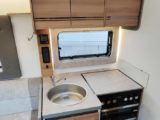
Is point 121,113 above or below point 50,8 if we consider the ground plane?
below

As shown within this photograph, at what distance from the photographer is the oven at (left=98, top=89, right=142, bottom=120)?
5.04 feet

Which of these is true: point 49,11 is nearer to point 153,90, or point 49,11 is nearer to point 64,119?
point 64,119

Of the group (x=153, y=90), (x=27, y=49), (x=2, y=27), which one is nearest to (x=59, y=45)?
(x=27, y=49)

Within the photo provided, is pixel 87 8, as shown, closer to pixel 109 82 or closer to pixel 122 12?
pixel 122 12

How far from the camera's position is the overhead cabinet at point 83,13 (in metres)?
1.26

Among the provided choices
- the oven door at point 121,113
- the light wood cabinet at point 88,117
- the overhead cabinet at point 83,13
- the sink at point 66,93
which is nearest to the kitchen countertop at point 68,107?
the light wood cabinet at point 88,117

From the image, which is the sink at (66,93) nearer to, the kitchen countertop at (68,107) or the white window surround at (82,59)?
the kitchen countertop at (68,107)

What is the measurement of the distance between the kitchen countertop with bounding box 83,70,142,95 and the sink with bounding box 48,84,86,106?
168 mm

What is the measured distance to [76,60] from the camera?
1.88 meters

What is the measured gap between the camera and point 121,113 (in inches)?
64.9

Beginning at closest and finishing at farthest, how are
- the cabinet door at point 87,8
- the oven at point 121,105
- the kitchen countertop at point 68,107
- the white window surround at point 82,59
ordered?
the kitchen countertop at point 68,107
the cabinet door at point 87,8
the oven at point 121,105
the white window surround at point 82,59

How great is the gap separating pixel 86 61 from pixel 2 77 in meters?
1.01

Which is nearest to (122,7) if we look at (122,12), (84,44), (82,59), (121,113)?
(122,12)

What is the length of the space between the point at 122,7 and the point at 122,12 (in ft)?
0.16
